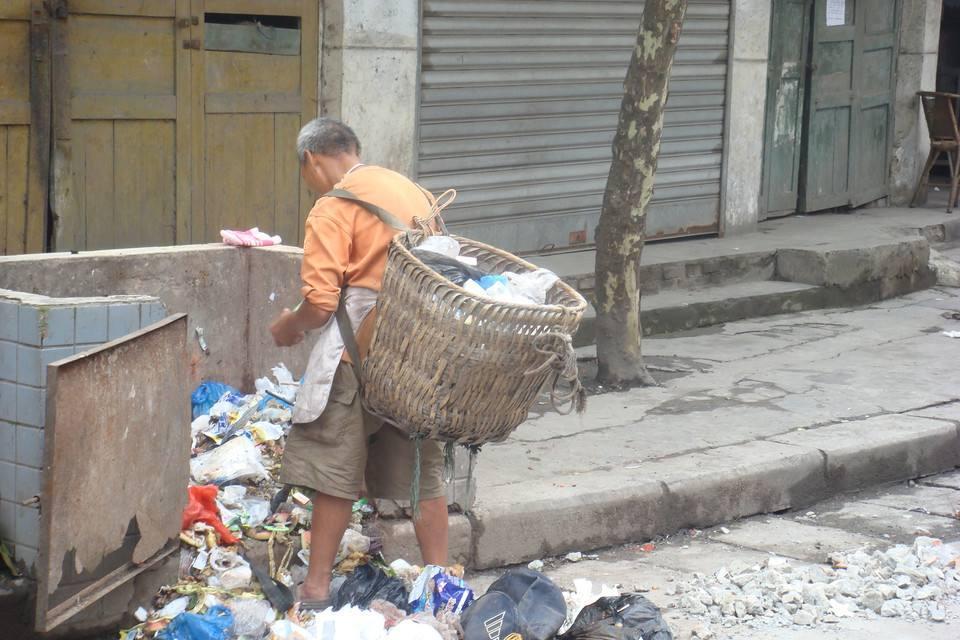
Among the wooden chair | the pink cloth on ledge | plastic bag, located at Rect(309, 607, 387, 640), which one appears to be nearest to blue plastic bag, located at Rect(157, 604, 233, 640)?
plastic bag, located at Rect(309, 607, 387, 640)

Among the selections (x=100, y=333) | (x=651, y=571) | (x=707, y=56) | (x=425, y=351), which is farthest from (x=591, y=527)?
(x=707, y=56)

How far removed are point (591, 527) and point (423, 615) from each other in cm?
152

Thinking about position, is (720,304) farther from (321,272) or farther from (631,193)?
(321,272)

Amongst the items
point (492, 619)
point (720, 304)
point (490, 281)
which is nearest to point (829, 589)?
point (492, 619)

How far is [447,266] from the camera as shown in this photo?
169 inches

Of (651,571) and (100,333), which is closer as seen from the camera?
(100,333)

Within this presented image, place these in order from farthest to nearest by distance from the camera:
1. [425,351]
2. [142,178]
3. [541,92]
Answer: [541,92], [142,178], [425,351]

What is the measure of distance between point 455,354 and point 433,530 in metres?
0.93

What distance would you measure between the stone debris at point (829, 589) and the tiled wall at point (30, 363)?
229 centimetres

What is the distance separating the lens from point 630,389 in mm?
7828

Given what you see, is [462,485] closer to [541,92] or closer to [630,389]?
[630,389]

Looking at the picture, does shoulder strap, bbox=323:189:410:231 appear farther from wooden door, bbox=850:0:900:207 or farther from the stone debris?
Result: wooden door, bbox=850:0:900:207

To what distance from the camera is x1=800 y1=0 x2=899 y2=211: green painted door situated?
12.6 metres

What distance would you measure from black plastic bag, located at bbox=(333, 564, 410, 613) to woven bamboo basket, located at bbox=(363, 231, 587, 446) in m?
0.59
